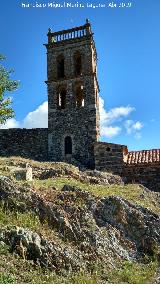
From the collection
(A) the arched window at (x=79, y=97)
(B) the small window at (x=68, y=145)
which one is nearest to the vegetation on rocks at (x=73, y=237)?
(B) the small window at (x=68, y=145)

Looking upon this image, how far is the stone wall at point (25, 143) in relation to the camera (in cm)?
2964

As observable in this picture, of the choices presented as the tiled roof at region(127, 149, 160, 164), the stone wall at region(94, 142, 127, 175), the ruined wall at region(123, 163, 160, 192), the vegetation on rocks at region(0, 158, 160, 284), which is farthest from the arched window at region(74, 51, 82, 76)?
the vegetation on rocks at region(0, 158, 160, 284)

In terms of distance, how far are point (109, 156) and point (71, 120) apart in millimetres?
4430

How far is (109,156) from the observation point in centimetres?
2712

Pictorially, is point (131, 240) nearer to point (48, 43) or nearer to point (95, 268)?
point (95, 268)

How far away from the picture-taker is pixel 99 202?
46.6 feet

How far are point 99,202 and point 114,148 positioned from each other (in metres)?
13.1

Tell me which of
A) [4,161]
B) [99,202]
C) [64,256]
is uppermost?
[4,161]

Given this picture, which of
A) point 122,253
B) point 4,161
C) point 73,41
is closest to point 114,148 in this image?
point 4,161

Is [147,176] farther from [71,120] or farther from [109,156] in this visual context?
Result: [71,120]

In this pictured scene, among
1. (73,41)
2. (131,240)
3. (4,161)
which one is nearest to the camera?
(131,240)

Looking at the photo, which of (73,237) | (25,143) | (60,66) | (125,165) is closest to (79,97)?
(60,66)

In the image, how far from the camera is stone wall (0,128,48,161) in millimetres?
29641

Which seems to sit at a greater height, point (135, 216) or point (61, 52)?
point (61, 52)
